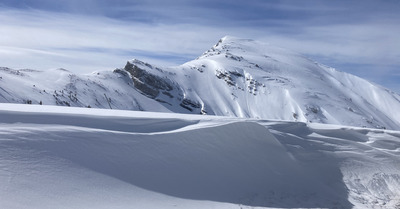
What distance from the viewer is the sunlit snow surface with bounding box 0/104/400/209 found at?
5129mm

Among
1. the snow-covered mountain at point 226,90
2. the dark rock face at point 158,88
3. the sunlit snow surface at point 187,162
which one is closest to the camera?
the sunlit snow surface at point 187,162

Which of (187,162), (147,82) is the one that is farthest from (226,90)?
(187,162)

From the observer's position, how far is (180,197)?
5.74m

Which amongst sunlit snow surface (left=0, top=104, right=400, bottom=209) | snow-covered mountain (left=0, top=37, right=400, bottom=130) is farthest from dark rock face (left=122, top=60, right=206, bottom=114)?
sunlit snow surface (left=0, top=104, right=400, bottom=209)

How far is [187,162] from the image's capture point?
22.6 feet

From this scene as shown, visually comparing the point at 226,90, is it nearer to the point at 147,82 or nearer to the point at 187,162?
the point at 147,82

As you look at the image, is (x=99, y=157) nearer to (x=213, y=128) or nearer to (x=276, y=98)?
(x=213, y=128)

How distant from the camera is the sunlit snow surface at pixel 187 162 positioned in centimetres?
513

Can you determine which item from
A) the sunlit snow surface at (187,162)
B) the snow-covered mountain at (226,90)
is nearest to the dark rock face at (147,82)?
the snow-covered mountain at (226,90)

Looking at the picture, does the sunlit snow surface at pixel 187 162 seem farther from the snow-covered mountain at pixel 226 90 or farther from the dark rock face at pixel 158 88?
the dark rock face at pixel 158 88

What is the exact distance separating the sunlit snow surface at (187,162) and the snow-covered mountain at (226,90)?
5185 centimetres

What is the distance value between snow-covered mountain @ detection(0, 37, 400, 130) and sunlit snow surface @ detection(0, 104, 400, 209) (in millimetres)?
51854

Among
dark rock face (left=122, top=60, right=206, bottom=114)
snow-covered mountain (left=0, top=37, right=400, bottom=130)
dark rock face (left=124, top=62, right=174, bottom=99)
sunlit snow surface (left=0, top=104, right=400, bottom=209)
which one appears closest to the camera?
sunlit snow surface (left=0, top=104, right=400, bottom=209)

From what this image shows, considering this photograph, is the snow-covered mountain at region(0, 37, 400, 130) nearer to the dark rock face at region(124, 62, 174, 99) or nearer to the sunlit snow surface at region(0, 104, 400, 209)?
the dark rock face at region(124, 62, 174, 99)
